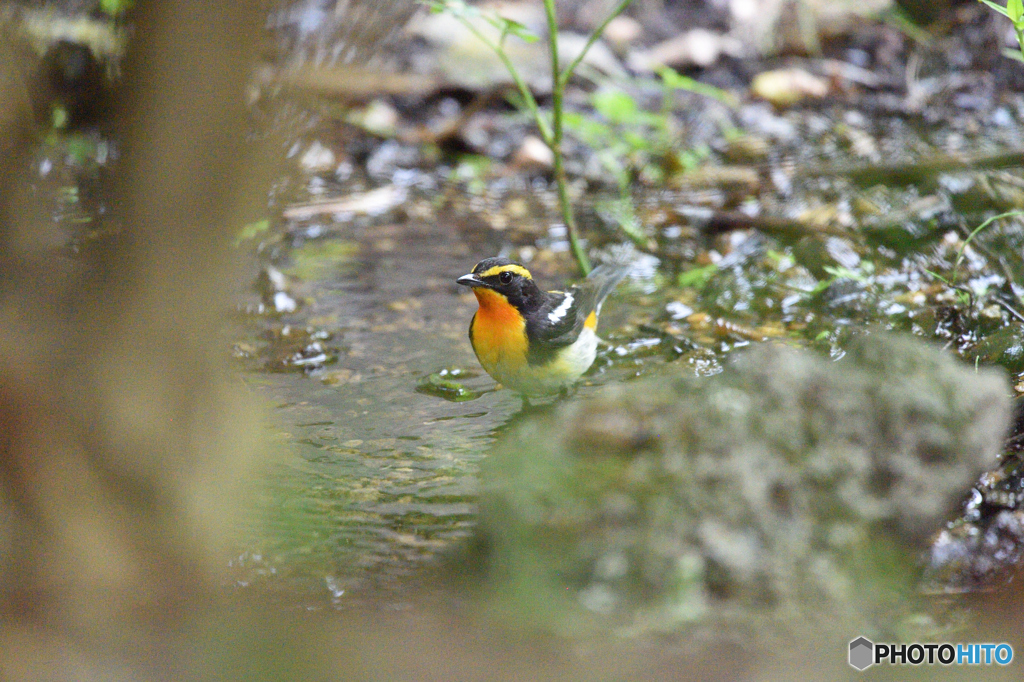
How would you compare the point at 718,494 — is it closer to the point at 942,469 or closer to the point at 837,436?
the point at 837,436

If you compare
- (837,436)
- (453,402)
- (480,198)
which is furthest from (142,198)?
(480,198)

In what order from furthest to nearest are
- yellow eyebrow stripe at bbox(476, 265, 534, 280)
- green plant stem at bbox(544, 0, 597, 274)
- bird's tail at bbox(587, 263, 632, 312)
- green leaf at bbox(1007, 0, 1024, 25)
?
bird's tail at bbox(587, 263, 632, 312) < green plant stem at bbox(544, 0, 597, 274) < yellow eyebrow stripe at bbox(476, 265, 534, 280) < green leaf at bbox(1007, 0, 1024, 25)

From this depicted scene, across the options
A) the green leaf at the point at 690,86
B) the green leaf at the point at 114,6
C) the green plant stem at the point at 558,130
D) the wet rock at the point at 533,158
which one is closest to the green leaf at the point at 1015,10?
the green plant stem at the point at 558,130

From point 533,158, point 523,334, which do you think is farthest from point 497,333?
point 533,158

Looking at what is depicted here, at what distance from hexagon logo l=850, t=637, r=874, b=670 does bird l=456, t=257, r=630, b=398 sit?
2101mm

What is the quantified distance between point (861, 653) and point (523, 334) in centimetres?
225

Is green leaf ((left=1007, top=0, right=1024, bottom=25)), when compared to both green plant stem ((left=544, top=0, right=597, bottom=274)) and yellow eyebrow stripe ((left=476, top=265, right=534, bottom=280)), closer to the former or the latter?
green plant stem ((left=544, top=0, right=597, bottom=274))

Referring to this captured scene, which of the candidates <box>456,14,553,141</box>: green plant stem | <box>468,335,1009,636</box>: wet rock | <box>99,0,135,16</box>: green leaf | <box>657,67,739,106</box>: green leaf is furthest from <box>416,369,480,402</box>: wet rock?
<box>657,67,739,106</box>: green leaf

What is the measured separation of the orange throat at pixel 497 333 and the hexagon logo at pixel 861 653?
2131mm

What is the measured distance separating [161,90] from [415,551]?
166cm

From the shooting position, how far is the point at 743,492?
2.08 metres

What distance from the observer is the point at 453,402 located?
403 cm

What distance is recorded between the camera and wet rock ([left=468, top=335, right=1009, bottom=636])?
2.02 metres

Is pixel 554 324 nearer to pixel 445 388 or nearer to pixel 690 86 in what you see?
pixel 445 388
